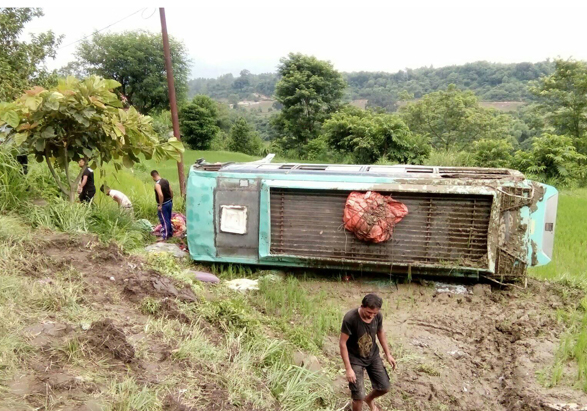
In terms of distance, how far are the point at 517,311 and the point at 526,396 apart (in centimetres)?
195

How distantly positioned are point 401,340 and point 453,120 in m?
32.1

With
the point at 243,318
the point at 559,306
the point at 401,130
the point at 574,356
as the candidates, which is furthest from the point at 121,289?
the point at 401,130

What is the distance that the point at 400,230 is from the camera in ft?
22.7

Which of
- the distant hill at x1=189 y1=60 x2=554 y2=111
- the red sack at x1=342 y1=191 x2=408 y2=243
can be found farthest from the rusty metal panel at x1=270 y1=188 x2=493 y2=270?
the distant hill at x1=189 y1=60 x2=554 y2=111

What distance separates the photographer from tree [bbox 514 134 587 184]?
1739cm

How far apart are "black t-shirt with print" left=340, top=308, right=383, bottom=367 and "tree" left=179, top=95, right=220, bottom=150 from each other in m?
39.6

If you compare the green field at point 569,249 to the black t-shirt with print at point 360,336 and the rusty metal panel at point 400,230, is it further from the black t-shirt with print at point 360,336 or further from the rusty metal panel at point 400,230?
the black t-shirt with print at point 360,336

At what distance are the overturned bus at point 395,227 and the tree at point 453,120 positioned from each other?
90.1 ft

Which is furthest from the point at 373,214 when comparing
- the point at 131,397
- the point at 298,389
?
the point at 131,397

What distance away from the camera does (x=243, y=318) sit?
4.84 meters

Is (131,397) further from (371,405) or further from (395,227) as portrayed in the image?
(395,227)

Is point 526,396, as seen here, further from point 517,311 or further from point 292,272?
point 292,272

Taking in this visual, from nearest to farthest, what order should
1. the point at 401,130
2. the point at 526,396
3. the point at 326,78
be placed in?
1. the point at 526,396
2. the point at 401,130
3. the point at 326,78

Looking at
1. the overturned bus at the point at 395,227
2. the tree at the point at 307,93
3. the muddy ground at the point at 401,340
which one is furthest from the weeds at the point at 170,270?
the tree at the point at 307,93
